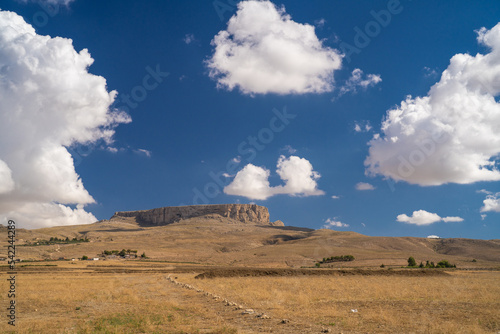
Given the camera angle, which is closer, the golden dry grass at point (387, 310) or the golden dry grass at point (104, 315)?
the golden dry grass at point (104, 315)

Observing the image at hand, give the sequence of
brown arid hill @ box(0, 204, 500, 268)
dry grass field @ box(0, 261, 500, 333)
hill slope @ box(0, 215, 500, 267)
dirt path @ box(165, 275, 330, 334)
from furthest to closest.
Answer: hill slope @ box(0, 215, 500, 267) < brown arid hill @ box(0, 204, 500, 268) < dry grass field @ box(0, 261, 500, 333) < dirt path @ box(165, 275, 330, 334)

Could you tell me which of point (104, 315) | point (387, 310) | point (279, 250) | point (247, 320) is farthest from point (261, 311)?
point (279, 250)

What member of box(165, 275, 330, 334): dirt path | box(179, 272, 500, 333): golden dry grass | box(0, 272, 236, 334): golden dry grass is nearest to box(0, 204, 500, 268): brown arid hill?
box(179, 272, 500, 333): golden dry grass

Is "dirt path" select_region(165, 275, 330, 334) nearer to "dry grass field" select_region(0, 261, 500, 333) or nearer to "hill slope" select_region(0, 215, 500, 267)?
"dry grass field" select_region(0, 261, 500, 333)

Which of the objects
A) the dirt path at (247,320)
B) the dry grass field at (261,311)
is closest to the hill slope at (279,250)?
the dry grass field at (261,311)

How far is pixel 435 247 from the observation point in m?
162

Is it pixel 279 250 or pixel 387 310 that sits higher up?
pixel 387 310

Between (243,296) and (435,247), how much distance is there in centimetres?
16401

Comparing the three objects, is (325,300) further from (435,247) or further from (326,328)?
(435,247)

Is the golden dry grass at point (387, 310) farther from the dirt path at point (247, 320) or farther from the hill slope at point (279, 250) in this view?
the hill slope at point (279, 250)

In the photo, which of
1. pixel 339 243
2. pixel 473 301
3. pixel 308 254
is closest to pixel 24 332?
pixel 473 301

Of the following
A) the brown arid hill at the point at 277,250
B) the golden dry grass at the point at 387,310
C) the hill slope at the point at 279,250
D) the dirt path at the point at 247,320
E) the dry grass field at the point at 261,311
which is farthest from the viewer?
the hill slope at the point at 279,250

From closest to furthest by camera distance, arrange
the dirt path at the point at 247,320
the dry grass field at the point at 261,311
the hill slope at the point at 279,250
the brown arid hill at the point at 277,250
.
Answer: the dirt path at the point at 247,320, the dry grass field at the point at 261,311, the brown arid hill at the point at 277,250, the hill slope at the point at 279,250

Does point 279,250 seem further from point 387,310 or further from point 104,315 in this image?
point 104,315
